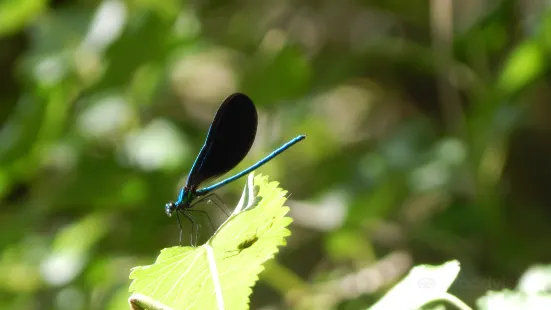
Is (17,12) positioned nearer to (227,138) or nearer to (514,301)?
(227,138)

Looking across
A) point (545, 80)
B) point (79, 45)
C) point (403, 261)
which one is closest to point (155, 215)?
point (79, 45)

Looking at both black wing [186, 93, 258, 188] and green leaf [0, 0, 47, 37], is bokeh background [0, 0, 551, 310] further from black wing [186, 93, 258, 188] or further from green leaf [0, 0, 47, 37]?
black wing [186, 93, 258, 188]

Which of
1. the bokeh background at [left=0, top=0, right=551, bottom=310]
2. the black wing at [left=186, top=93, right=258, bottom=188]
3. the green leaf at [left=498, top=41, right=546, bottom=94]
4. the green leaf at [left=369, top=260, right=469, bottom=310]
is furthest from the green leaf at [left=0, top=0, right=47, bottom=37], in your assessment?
the green leaf at [left=369, top=260, right=469, bottom=310]

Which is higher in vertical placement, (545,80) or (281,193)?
(545,80)

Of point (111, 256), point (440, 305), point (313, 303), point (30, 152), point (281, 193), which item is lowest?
point (440, 305)

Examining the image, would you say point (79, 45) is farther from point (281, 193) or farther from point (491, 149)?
point (281, 193)

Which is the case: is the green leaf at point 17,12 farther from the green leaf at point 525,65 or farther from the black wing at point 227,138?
the green leaf at point 525,65
